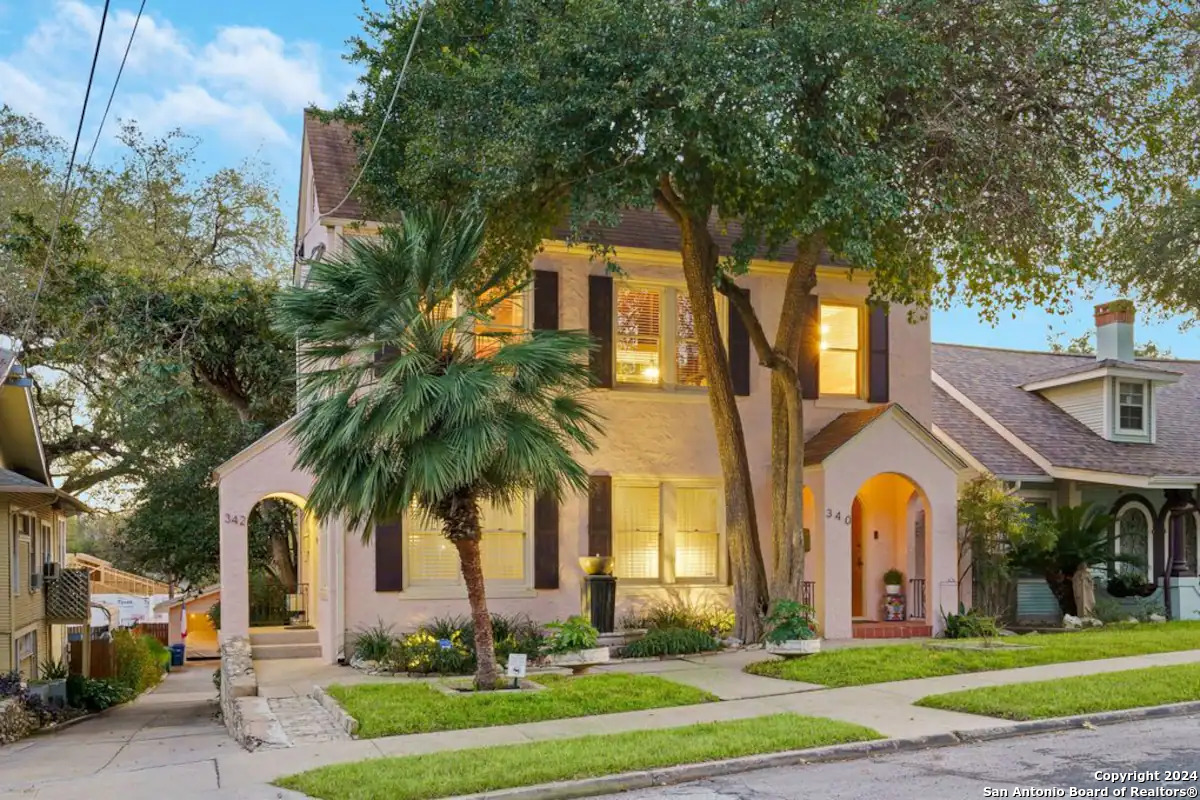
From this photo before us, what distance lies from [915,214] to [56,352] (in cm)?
1583

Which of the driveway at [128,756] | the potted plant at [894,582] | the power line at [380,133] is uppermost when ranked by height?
the power line at [380,133]

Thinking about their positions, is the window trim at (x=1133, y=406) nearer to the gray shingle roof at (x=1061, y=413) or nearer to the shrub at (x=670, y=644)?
the gray shingle roof at (x=1061, y=413)

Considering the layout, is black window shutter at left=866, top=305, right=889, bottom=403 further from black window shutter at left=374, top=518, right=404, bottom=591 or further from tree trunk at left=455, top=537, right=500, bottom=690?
tree trunk at left=455, top=537, right=500, bottom=690

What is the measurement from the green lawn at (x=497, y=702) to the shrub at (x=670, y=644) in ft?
8.78

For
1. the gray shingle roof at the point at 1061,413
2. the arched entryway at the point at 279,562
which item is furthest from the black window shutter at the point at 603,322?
the gray shingle roof at the point at 1061,413

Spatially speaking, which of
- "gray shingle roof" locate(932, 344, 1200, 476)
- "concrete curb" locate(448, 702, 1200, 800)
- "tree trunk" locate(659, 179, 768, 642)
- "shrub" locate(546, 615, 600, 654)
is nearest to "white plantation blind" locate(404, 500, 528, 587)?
"tree trunk" locate(659, 179, 768, 642)

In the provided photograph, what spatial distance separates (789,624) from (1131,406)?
12.4 m

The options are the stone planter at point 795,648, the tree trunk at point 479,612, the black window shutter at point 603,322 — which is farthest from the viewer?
the black window shutter at point 603,322

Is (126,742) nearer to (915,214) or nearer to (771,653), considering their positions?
(771,653)

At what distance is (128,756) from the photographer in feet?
41.3


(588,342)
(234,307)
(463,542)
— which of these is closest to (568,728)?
(463,542)

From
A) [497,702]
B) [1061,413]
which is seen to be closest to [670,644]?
[497,702]

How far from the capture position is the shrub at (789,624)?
14.5 meters

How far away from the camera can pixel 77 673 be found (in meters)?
24.1
